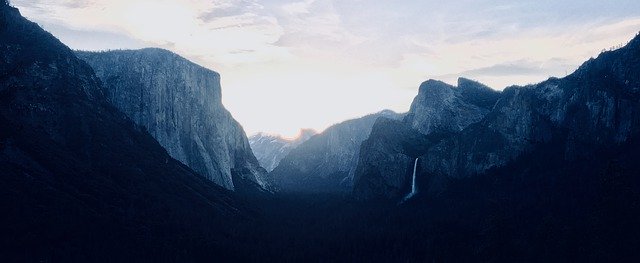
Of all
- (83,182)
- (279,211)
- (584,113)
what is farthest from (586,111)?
(83,182)

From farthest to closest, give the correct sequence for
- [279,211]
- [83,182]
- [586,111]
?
[279,211] < [586,111] < [83,182]

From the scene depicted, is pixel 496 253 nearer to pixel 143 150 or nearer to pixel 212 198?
pixel 212 198

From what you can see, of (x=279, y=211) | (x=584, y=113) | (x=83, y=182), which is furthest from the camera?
(x=279, y=211)

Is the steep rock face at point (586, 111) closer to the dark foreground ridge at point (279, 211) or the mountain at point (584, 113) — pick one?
the mountain at point (584, 113)

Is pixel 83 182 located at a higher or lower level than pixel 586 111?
lower

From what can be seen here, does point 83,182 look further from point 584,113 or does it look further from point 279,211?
point 584,113

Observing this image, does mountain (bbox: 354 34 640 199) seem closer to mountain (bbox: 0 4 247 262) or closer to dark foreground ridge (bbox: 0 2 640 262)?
dark foreground ridge (bbox: 0 2 640 262)

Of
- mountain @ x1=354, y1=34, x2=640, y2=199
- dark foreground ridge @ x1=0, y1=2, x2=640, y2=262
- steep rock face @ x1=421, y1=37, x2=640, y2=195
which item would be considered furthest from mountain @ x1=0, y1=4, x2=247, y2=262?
steep rock face @ x1=421, y1=37, x2=640, y2=195

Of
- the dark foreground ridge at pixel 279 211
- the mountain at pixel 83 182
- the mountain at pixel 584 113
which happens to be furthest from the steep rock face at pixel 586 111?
the mountain at pixel 83 182

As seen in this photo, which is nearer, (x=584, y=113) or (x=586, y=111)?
(x=586, y=111)
